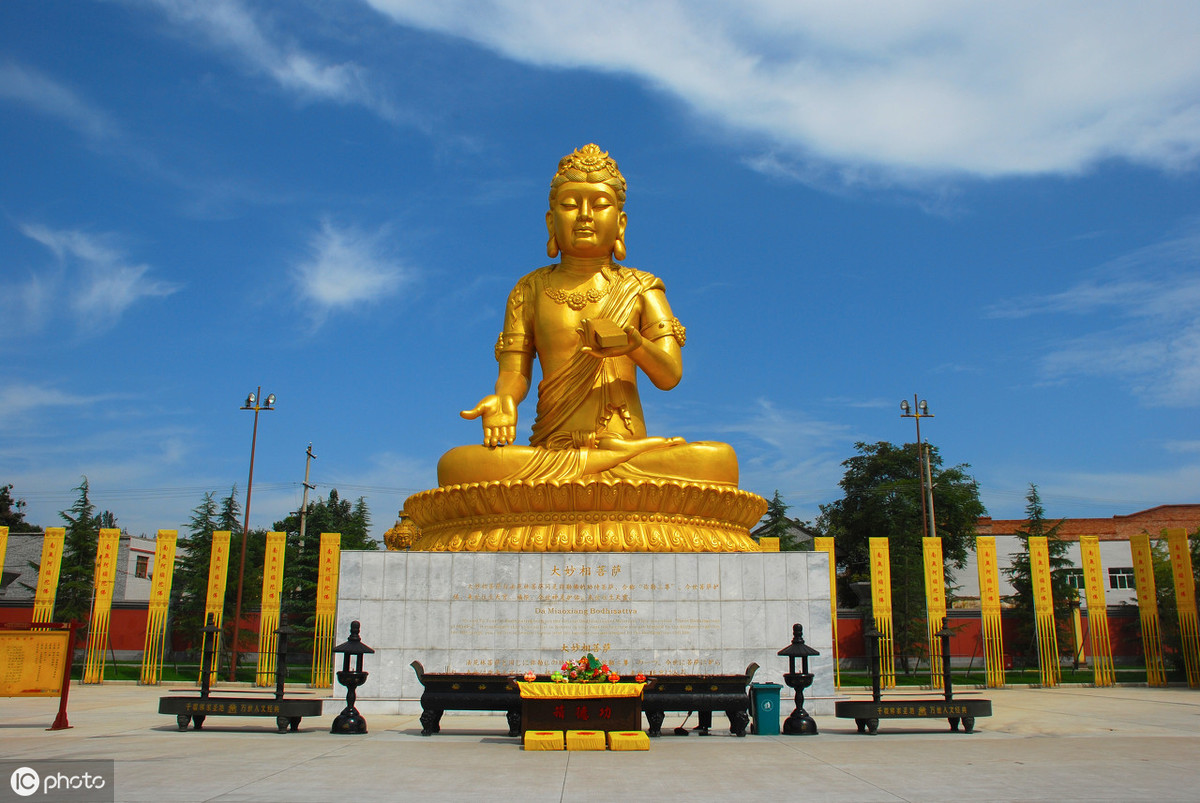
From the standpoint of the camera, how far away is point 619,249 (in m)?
13.0

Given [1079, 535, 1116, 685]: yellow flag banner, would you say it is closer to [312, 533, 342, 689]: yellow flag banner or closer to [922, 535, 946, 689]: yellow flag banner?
[922, 535, 946, 689]: yellow flag banner

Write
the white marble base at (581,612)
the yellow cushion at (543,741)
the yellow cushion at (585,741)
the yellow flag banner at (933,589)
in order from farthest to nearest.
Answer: the yellow flag banner at (933,589), the white marble base at (581,612), the yellow cushion at (585,741), the yellow cushion at (543,741)

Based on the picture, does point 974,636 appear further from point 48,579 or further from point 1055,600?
point 48,579

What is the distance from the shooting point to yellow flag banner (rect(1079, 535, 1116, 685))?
1538 cm

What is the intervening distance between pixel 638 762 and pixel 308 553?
71.6 feet

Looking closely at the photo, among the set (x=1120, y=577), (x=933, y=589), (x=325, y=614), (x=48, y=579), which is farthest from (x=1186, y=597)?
(x=48, y=579)

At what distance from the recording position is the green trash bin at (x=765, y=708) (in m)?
8.05

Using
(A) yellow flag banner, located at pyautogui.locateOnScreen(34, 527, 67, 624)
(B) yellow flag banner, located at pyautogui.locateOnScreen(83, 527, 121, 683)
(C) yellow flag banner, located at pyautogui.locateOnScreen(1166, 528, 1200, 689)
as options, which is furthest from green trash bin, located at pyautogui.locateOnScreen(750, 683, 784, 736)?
(A) yellow flag banner, located at pyautogui.locateOnScreen(34, 527, 67, 624)

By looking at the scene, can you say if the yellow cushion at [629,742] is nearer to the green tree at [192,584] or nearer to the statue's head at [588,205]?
the statue's head at [588,205]

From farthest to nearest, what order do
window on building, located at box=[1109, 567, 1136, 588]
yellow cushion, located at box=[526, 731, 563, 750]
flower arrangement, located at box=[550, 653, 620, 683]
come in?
window on building, located at box=[1109, 567, 1136, 588]
flower arrangement, located at box=[550, 653, 620, 683]
yellow cushion, located at box=[526, 731, 563, 750]

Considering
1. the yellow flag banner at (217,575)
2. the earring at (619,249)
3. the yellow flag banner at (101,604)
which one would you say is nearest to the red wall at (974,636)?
the earring at (619,249)

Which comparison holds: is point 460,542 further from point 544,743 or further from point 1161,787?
point 1161,787

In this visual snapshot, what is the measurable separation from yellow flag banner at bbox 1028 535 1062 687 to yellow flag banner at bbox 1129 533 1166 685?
150 centimetres

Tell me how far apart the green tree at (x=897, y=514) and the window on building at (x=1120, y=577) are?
15.9 ft
